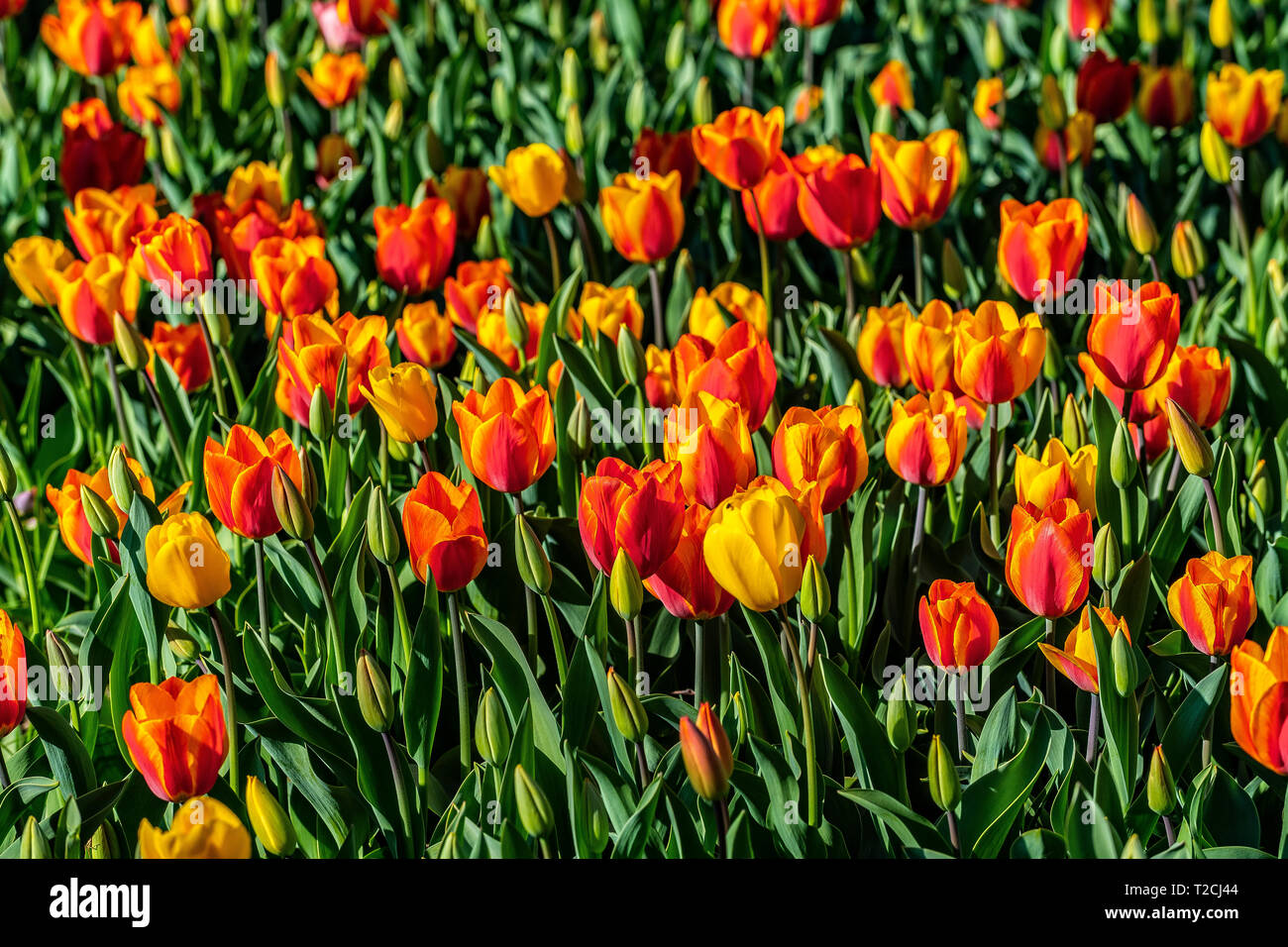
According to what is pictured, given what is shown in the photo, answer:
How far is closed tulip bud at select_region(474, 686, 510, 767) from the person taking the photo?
133 cm

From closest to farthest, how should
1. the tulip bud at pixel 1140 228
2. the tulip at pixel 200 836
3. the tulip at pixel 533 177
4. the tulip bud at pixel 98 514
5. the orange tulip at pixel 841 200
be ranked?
the tulip at pixel 200 836 < the tulip bud at pixel 98 514 < the orange tulip at pixel 841 200 < the tulip bud at pixel 1140 228 < the tulip at pixel 533 177

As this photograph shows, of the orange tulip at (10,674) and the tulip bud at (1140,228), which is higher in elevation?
the tulip bud at (1140,228)

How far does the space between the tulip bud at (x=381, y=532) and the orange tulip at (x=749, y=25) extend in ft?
6.09

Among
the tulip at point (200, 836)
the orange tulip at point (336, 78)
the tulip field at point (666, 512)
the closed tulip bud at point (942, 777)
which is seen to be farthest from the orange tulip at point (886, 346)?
the orange tulip at point (336, 78)

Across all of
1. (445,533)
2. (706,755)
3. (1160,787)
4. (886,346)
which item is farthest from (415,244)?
(1160,787)

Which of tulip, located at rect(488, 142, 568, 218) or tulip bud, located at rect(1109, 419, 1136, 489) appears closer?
tulip bud, located at rect(1109, 419, 1136, 489)

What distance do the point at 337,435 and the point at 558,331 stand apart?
0.45 m

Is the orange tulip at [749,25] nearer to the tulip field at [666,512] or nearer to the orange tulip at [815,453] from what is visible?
the tulip field at [666,512]

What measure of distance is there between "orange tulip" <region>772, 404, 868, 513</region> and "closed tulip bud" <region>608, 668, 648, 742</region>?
0.29m

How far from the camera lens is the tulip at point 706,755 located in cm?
117

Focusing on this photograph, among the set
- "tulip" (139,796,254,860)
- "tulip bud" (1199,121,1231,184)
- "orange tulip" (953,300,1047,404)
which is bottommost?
"tulip" (139,796,254,860)

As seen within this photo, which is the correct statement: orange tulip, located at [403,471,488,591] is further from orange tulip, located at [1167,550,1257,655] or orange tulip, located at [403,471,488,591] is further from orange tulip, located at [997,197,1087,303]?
orange tulip, located at [997,197,1087,303]

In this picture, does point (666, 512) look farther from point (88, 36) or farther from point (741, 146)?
point (88, 36)

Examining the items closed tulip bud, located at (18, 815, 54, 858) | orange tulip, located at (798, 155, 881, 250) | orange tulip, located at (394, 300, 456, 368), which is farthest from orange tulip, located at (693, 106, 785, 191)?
closed tulip bud, located at (18, 815, 54, 858)
